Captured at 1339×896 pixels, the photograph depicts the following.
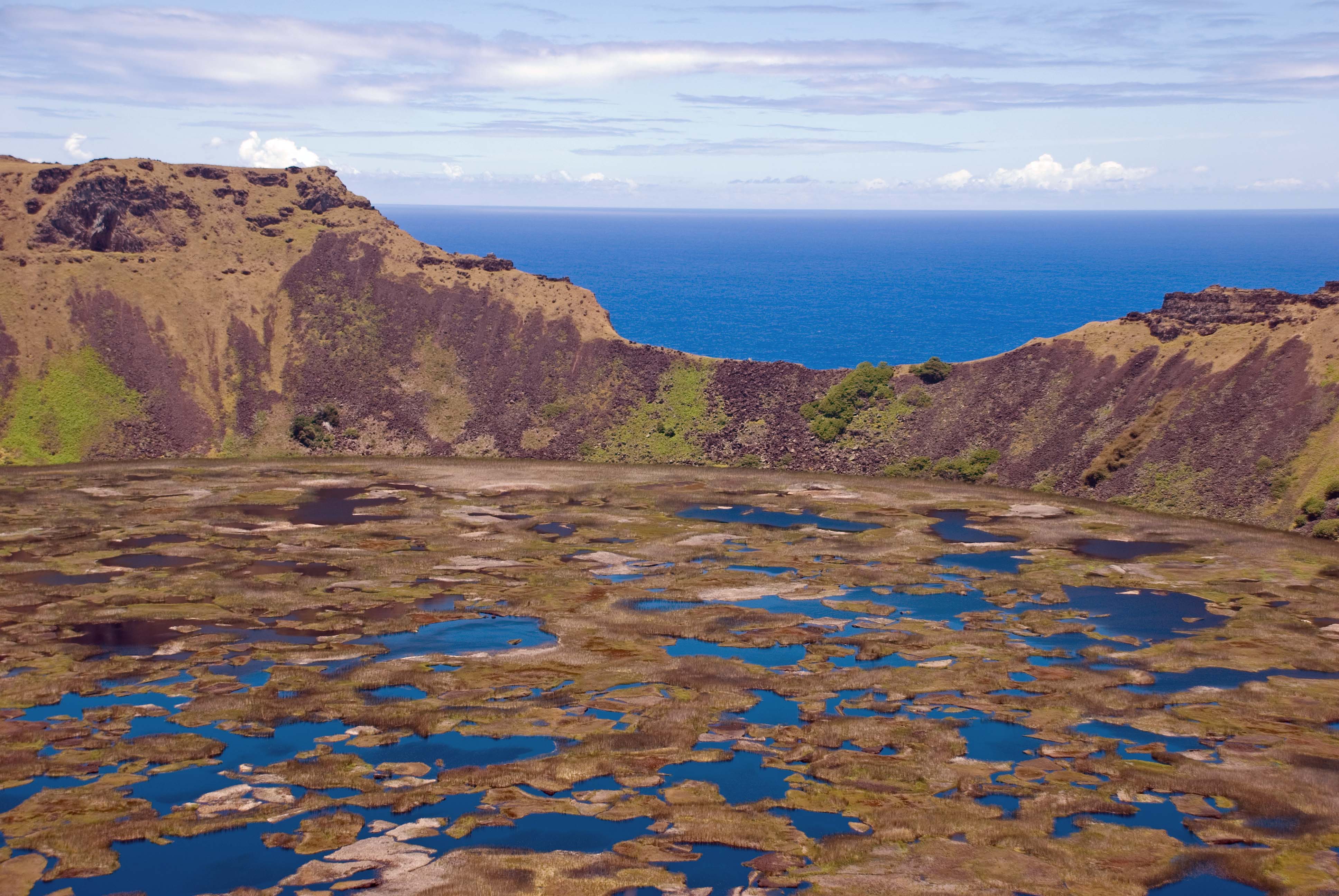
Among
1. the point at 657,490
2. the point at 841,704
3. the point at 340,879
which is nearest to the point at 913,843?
the point at 841,704

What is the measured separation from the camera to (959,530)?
106438 mm

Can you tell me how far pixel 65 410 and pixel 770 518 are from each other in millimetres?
89680

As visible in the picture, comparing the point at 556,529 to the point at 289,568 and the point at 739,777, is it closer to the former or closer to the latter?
the point at 289,568

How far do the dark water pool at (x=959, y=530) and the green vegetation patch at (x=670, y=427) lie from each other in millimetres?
36800

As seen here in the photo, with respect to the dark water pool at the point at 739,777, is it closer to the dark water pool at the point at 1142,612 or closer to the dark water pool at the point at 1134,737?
the dark water pool at the point at 1134,737

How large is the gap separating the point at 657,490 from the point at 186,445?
201ft

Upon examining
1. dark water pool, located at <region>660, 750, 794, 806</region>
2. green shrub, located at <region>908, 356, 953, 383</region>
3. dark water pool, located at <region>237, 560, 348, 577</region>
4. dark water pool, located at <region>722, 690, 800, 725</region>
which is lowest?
dark water pool, located at <region>660, 750, 794, 806</region>

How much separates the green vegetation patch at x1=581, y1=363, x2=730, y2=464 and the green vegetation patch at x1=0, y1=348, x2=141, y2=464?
59505mm

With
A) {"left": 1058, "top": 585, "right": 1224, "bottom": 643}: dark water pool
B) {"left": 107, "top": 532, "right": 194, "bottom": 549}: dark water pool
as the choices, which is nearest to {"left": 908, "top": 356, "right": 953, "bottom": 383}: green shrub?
{"left": 1058, "top": 585, "right": 1224, "bottom": 643}: dark water pool

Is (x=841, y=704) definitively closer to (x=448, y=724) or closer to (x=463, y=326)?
(x=448, y=724)

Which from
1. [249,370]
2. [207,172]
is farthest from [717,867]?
[207,172]

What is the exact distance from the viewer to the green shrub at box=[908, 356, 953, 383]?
14888cm

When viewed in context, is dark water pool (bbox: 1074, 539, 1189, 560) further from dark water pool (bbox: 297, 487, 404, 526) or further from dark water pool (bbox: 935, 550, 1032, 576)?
dark water pool (bbox: 297, 487, 404, 526)

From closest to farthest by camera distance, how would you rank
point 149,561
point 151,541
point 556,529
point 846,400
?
point 149,561 < point 151,541 < point 556,529 < point 846,400
